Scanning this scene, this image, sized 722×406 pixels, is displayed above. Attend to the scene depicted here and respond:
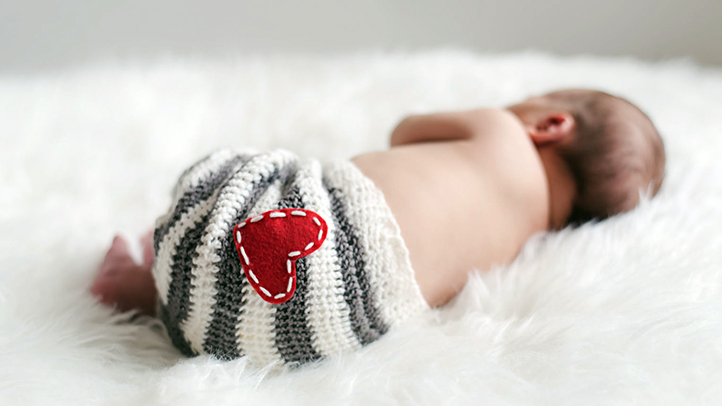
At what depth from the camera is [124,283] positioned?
711 millimetres

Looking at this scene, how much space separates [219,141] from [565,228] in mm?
742

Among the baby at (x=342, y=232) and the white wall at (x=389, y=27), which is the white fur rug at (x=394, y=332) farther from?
the white wall at (x=389, y=27)

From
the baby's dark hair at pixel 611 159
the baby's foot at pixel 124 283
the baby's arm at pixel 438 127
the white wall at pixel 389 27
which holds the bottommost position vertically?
the baby's foot at pixel 124 283

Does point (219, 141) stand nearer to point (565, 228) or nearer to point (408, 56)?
point (408, 56)

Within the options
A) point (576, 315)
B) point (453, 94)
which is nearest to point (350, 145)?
point (453, 94)

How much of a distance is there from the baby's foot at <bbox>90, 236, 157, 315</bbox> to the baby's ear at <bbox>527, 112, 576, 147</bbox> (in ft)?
2.20

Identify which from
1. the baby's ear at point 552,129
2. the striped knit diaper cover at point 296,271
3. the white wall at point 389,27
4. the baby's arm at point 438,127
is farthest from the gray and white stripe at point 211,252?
the white wall at point 389,27

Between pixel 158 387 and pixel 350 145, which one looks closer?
pixel 158 387

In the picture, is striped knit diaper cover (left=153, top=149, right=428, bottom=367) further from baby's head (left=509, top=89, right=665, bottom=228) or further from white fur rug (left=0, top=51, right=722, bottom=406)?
baby's head (left=509, top=89, right=665, bottom=228)

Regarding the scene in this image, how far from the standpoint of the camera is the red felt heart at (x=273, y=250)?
1.78 ft

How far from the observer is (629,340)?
55cm

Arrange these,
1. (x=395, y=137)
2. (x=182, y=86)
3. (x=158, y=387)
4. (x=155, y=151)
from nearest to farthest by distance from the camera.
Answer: (x=158, y=387)
(x=395, y=137)
(x=155, y=151)
(x=182, y=86)

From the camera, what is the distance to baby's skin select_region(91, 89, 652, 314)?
0.69 m

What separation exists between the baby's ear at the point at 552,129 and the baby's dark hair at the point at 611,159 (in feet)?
0.05
